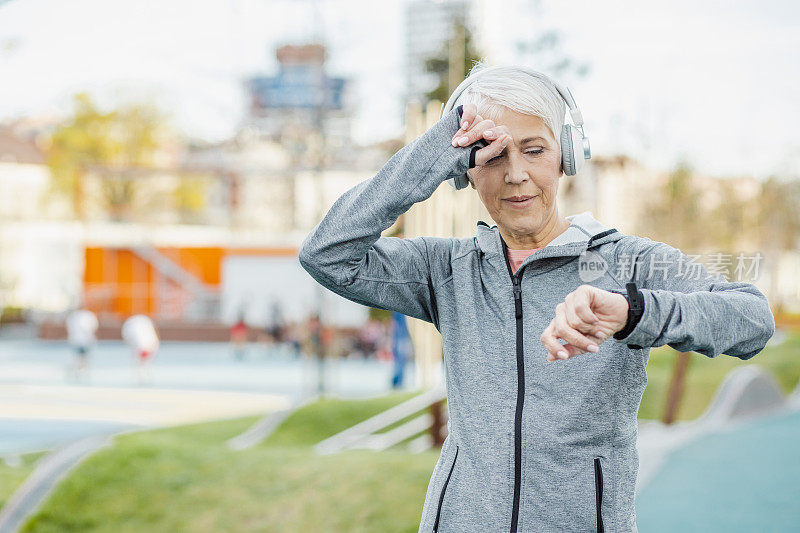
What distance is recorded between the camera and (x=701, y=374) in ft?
46.2

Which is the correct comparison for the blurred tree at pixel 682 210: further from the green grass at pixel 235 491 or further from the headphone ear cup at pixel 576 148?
the headphone ear cup at pixel 576 148

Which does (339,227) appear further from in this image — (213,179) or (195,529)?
(213,179)

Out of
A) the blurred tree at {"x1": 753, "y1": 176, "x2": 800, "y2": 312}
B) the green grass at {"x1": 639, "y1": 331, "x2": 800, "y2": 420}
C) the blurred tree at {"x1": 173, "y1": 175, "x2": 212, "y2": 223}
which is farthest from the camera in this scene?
the blurred tree at {"x1": 173, "y1": 175, "x2": 212, "y2": 223}

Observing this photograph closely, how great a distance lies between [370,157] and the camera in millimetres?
25719

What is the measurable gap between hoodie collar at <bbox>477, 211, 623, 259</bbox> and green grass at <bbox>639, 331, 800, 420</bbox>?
8.49m

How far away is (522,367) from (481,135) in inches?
17.0

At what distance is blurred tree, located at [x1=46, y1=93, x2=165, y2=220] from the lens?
36.1 m

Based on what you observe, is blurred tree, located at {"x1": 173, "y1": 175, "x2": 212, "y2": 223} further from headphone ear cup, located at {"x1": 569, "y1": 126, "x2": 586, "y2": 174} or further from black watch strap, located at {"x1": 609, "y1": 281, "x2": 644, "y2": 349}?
→ black watch strap, located at {"x1": 609, "y1": 281, "x2": 644, "y2": 349}

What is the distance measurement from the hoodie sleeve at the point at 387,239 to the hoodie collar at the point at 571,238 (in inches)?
5.7

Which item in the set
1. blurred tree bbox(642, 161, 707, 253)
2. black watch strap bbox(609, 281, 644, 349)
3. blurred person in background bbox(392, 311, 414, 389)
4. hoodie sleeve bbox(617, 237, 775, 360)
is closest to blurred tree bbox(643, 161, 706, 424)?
blurred tree bbox(642, 161, 707, 253)

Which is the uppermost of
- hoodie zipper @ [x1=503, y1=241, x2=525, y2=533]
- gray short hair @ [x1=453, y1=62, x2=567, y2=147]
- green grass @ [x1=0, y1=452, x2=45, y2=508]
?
gray short hair @ [x1=453, y1=62, x2=567, y2=147]

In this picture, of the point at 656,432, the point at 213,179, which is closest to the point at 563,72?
the point at 656,432

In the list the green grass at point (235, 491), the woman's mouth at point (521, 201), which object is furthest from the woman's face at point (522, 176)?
the green grass at point (235, 491)

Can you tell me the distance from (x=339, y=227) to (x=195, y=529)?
4501mm
